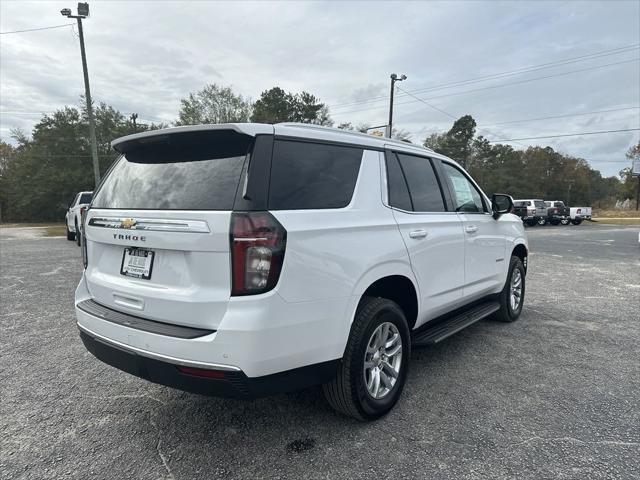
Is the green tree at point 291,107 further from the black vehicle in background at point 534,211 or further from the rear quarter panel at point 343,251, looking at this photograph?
the rear quarter panel at point 343,251

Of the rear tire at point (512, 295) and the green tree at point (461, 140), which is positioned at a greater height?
the green tree at point (461, 140)

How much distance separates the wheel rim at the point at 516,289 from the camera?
5.14m

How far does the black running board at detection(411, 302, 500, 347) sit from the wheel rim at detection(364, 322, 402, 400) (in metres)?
0.37

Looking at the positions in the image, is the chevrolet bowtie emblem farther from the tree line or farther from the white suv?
the tree line

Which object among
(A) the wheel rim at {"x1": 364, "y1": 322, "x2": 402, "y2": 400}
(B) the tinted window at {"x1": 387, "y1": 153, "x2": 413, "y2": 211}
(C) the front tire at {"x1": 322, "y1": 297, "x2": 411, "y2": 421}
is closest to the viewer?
(C) the front tire at {"x1": 322, "y1": 297, "x2": 411, "y2": 421}

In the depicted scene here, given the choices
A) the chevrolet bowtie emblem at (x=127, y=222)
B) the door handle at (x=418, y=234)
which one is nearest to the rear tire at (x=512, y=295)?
the door handle at (x=418, y=234)

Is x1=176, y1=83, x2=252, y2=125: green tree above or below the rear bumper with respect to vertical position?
above

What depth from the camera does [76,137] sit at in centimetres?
3975

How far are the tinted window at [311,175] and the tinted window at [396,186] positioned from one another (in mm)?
361

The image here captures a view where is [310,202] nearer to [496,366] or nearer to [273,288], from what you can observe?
[273,288]

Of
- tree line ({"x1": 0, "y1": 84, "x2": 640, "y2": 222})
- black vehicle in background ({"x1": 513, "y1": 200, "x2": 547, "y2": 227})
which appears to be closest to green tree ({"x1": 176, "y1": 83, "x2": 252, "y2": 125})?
tree line ({"x1": 0, "y1": 84, "x2": 640, "y2": 222})

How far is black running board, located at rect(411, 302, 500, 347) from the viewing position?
10.9ft

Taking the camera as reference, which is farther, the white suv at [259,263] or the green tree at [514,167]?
the green tree at [514,167]

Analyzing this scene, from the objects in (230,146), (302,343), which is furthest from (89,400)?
(230,146)
